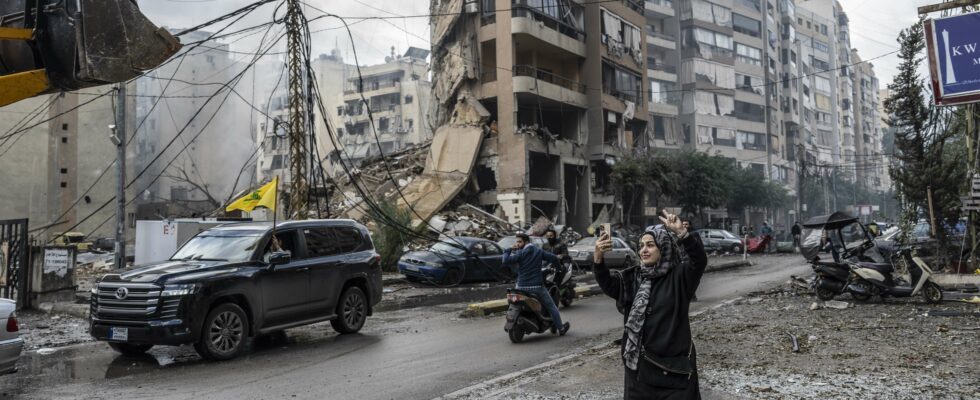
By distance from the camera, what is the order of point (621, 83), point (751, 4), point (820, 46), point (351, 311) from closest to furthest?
point (351, 311) → point (621, 83) → point (751, 4) → point (820, 46)

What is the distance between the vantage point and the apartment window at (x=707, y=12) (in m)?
66.8

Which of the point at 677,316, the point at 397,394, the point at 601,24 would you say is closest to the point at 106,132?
the point at 601,24

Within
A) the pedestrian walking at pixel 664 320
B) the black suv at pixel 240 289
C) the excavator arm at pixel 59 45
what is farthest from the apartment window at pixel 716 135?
the pedestrian walking at pixel 664 320

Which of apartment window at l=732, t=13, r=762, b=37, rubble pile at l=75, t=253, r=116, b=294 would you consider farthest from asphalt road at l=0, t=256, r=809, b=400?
apartment window at l=732, t=13, r=762, b=37

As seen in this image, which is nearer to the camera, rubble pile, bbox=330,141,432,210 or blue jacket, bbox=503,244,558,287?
blue jacket, bbox=503,244,558,287

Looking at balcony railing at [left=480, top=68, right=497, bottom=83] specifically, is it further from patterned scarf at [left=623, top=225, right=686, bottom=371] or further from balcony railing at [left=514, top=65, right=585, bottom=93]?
patterned scarf at [left=623, top=225, right=686, bottom=371]

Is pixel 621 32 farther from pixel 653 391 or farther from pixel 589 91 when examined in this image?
pixel 653 391

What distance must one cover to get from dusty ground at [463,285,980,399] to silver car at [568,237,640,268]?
12541 millimetres

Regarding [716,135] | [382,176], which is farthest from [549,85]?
[716,135]

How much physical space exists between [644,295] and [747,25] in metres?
76.4

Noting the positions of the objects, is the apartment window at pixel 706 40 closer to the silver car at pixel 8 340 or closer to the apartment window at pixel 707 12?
the apartment window at pixel 707 12

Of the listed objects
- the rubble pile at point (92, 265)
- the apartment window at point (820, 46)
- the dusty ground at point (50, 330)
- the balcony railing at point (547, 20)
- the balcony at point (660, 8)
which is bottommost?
the dusty ground at point (50, 330)

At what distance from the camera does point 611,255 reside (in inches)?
973

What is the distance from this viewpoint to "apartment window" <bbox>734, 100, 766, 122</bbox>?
230 ft
